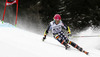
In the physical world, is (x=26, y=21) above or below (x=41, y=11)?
below

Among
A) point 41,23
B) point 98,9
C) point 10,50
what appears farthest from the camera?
point 41,23

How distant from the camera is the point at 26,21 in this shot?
1955cm

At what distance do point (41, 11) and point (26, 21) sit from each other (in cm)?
303

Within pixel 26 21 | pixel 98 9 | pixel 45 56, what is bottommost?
pixel 26 21

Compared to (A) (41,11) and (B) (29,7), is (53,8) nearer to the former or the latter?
(A) (41,11)

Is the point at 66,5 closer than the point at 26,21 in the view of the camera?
Yes

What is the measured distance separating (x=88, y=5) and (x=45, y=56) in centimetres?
1536

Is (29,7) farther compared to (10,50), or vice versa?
(29,7)

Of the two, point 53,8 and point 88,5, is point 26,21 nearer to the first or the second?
point 53,8

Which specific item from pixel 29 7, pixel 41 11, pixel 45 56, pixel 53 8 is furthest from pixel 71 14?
pixel 45 56

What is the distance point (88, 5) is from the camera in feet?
59.3

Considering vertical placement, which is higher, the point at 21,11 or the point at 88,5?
the point at 88,5

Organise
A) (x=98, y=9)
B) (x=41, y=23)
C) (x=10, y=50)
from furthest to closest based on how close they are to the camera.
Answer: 1. (x=41, y=23)
2. (x=98, y=9)
3. (x=10, y=50)

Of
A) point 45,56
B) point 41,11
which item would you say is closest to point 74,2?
point 41,11
